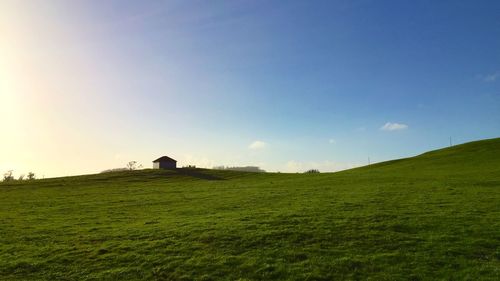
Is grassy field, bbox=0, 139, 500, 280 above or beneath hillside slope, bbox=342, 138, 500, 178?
beneath

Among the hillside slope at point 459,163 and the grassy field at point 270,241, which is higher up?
the hillside slope at point 459,163

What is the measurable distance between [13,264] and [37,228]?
29.8 feet

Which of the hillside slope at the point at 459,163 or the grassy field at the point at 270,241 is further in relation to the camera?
the hillside slope at the point at 459,163

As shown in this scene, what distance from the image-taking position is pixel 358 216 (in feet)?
80.7

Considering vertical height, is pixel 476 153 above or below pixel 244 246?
above

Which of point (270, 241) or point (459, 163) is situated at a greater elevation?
point (459, 163)

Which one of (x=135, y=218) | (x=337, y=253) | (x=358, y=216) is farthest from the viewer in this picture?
(x=135, y=218)

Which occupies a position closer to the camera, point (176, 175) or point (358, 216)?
point (358, 216)

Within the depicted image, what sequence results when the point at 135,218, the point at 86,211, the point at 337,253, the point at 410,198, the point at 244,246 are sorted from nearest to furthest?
the point at 337,253 → the point at 244,246 → the point at 135,218 → the point at 410,198 → the point at 86,211

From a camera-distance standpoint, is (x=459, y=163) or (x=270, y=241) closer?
(x=270, y=241)

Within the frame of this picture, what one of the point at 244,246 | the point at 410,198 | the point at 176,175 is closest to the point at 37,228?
the point at 244,246

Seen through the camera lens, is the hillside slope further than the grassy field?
Yes

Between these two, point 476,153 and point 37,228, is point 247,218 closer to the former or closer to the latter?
point 37,228

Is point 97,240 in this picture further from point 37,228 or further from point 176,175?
point 176,175
